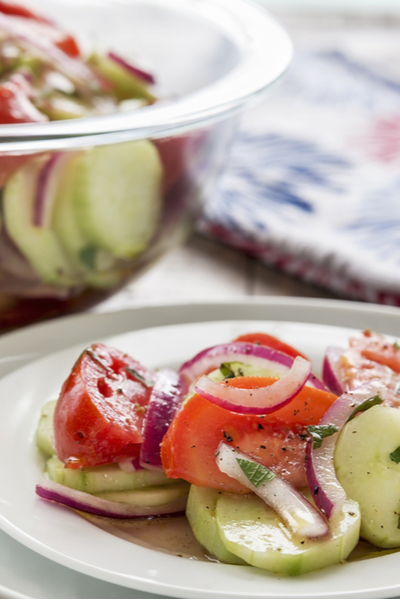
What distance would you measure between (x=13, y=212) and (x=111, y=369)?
1.36 feet

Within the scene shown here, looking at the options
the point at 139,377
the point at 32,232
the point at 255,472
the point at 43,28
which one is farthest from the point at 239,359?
the point at 43,28

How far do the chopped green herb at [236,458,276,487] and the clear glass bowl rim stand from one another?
0.60 meters

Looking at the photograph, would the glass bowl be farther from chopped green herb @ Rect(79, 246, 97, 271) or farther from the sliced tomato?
the sliced tomato

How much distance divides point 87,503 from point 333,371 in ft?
1.71

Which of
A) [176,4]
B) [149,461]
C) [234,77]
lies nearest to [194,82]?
[176,4]

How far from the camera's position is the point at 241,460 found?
1.09 metres

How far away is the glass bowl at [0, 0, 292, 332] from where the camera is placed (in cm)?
136

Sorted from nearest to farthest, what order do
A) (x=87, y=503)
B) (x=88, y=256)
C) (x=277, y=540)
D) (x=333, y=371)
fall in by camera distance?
(x=277, y=540) → (x=87, y=503) → (x=333, y=371) → (x=88, y=256)

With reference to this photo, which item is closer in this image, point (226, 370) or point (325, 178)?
point (226, 370)

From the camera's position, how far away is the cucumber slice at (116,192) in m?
1.50

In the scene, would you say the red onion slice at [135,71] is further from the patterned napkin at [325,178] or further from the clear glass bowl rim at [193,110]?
the patterned napkin at [325,178]

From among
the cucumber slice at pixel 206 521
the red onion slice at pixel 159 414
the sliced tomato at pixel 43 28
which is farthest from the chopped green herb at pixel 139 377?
the sliced tomato at pixel 43 28

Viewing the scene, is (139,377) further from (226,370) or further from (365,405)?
(365,405)

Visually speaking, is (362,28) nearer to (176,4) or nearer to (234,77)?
(176,4)
